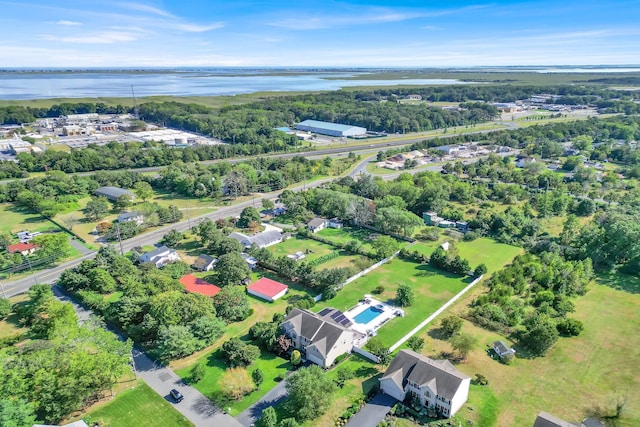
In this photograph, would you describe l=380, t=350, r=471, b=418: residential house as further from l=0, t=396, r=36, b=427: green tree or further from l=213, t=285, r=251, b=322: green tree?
l=0, t=396, r=36, b=427: green tree

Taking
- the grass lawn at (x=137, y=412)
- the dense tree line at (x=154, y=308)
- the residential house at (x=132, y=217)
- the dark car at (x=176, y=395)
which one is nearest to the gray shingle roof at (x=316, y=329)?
the dense tree line at (x=154, y=308)

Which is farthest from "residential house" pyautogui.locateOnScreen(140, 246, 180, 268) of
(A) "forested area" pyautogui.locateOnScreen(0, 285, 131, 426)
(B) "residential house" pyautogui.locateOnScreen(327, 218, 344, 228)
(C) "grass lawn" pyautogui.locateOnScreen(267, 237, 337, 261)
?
(B) "residential house" pyautogui.locateOnScreen(327, 218, 344, 228)

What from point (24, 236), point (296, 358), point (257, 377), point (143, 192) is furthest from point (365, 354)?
point (143, 192)

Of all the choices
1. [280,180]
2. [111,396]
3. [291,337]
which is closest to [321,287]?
[291,337]

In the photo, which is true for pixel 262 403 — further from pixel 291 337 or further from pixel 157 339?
pixel 157 339

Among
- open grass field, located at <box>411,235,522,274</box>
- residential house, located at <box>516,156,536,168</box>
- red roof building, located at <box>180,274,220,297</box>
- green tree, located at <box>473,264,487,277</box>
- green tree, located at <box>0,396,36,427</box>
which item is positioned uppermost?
residential house, located at <box>516,156,536,168</box>

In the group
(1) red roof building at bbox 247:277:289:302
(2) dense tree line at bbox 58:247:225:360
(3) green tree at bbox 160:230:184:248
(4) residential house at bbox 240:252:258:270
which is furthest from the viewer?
(3) green tree at bbox 160:230:184:248

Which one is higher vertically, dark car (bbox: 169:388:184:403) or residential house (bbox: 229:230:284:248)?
residential house (bbox: 229:230:284:248)

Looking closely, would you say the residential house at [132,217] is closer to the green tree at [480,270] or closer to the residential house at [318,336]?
the residential house at [318,336]
